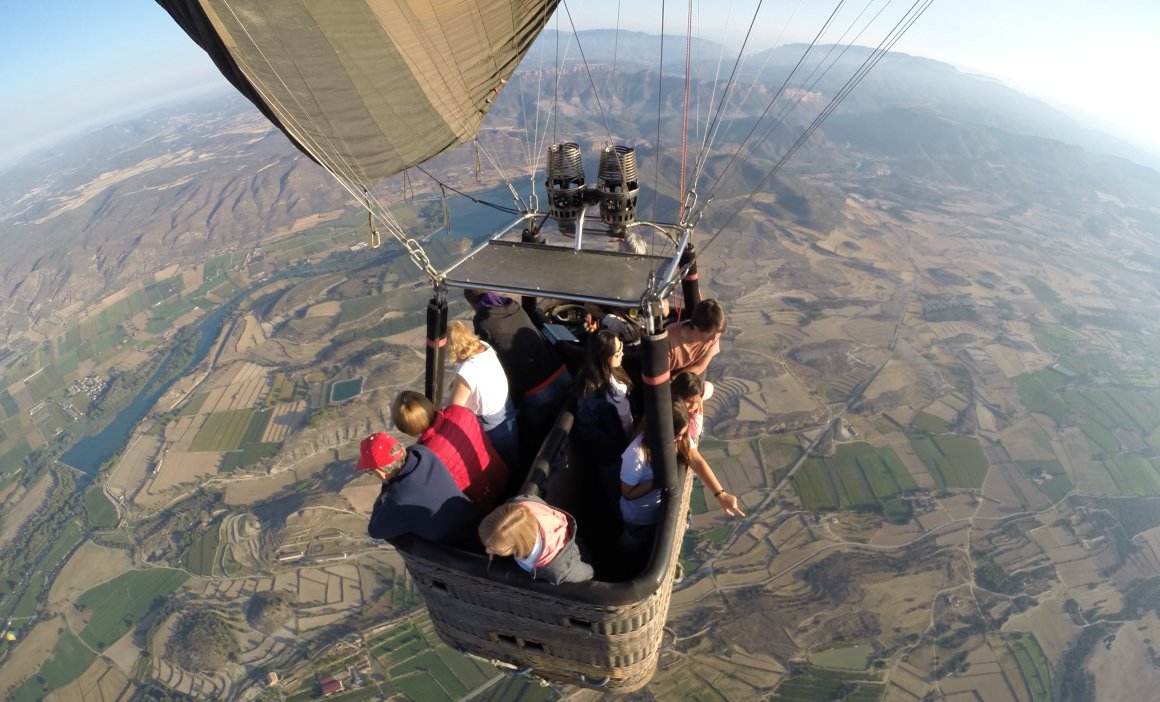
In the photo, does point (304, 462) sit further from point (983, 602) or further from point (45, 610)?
point (983, 602)

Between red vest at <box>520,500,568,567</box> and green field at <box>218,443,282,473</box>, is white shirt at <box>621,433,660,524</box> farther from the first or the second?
green field at <box>218,443,282,473</box>

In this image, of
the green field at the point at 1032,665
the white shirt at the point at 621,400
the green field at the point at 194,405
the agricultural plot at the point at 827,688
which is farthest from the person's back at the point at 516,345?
the green field at the point at 194,405

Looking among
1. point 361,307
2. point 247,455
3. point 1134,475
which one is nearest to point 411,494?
point 247,455

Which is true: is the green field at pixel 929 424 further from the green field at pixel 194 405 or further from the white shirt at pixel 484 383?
the green field at pixel 194 405

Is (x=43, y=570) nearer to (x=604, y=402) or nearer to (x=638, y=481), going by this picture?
(x=604, y=402)

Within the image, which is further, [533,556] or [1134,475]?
[1134,475]
